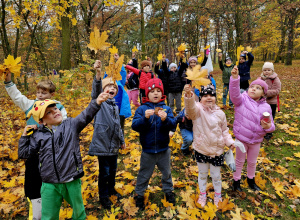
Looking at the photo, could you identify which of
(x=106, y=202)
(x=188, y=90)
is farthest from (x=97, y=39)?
(x=106, y=202)

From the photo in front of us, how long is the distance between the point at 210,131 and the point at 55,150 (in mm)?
1929

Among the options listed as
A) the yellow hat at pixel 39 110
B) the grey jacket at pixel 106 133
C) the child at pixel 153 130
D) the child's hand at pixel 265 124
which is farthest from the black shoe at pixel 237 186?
the yellow hat at pixel 39 110

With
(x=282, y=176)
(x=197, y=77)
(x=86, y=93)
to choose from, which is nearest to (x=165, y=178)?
(x=197, y=77)

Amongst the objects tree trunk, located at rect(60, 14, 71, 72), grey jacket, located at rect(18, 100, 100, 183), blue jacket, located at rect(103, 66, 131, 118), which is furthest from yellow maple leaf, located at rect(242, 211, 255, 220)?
tree trunk, located at rect(60, 14, 71, 72)

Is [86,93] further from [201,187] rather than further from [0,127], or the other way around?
[201,187]

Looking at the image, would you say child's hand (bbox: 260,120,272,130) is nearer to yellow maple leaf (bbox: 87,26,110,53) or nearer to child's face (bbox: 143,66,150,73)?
yellow maple leaf (bbox: 87,26,110,53)

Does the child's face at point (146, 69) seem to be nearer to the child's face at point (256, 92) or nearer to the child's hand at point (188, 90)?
the child's face at point (256, 92)

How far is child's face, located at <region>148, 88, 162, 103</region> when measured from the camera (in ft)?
7.63

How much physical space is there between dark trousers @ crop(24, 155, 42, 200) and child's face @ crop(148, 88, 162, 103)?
1594mm

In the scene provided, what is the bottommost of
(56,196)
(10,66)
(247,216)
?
(247,216)

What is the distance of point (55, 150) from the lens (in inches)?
69.9

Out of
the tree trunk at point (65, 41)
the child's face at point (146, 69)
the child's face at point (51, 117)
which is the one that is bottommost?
the child's face at point (51, 117)

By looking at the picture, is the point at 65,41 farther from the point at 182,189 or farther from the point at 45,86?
the point at 182,189

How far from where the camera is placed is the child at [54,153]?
1752mm
